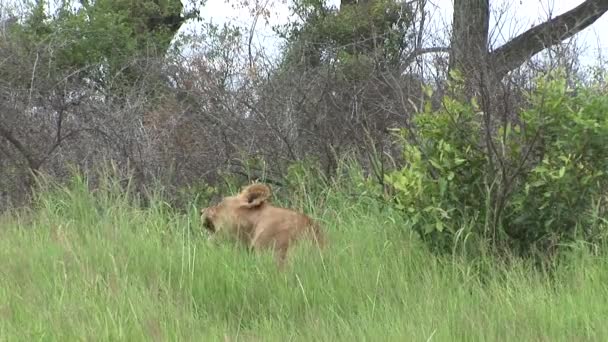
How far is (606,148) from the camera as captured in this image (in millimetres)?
4242

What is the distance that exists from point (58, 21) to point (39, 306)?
11417mm

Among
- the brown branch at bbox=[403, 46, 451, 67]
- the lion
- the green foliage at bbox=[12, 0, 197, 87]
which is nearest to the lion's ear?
the lion

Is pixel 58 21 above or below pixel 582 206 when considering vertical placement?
above

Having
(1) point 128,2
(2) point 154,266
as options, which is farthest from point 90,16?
(2) point 154,266

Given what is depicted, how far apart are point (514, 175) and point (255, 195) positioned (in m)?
1.34

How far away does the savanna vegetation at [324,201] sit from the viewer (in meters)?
3.57

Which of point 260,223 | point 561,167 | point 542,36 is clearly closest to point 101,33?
point 542,36

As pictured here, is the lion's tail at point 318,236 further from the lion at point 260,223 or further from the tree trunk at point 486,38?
the tree trunk at point 486,38

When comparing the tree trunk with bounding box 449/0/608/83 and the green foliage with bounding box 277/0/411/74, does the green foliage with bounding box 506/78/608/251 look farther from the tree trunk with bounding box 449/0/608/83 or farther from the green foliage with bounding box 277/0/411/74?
the green foliage with bounding box 277/0/411/74

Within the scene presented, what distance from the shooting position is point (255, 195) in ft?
15.8

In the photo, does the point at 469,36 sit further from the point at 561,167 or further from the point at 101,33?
the point at 101,33

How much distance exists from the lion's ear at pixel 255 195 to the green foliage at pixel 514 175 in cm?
70

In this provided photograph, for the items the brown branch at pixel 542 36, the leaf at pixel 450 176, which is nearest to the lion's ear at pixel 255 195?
the leaf at pixel 450 176

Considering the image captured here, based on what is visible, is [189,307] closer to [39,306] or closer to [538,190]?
[39,306]
